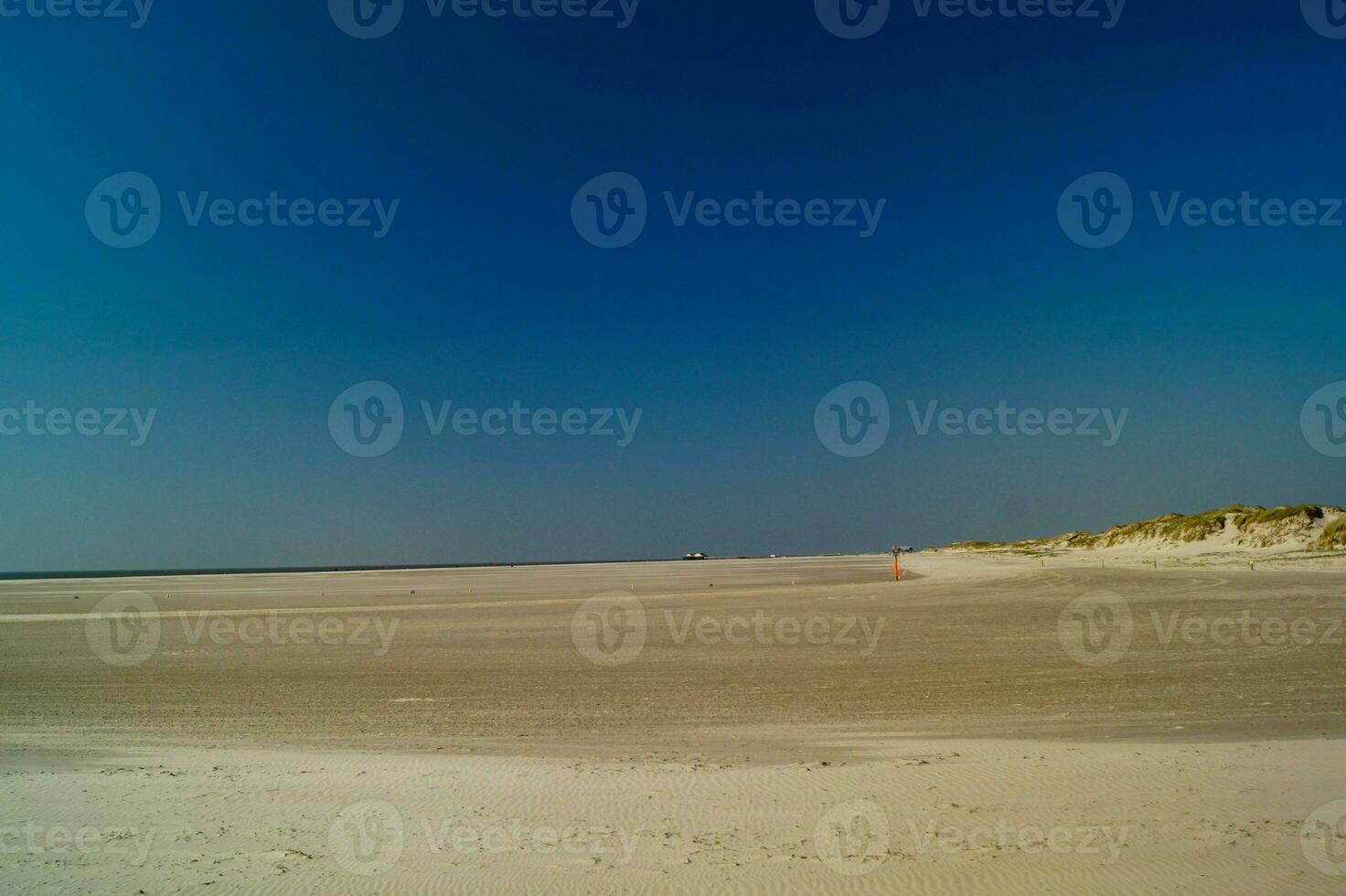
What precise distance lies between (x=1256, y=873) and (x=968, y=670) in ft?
33.3

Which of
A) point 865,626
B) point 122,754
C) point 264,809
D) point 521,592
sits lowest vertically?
point 264,809

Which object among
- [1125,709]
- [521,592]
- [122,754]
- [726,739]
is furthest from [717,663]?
[521,592]

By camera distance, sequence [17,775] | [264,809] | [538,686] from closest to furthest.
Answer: [264,809] < [17,775] < [538,686]

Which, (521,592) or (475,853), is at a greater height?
(521,592)

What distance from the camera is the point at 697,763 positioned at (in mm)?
9109

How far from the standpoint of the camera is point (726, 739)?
10.4m

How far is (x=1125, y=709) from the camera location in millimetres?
11727

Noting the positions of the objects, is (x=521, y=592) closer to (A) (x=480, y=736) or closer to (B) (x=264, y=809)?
(A) (x=480, y=736)

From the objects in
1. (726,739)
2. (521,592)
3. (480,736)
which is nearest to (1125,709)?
(726,739)

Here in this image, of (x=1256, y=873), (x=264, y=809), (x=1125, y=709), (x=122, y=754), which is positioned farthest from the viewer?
(x=1125, y=709)

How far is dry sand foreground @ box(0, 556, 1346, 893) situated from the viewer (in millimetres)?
6078

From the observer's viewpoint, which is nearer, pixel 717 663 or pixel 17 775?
pixel 17 775

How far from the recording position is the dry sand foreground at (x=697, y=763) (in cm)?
608

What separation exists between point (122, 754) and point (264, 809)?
4267 mm
